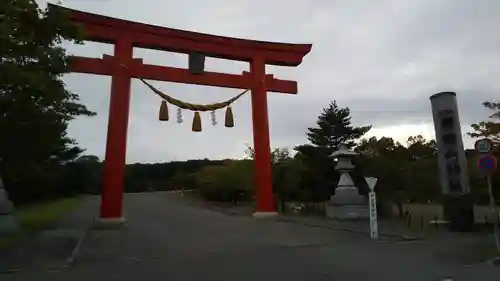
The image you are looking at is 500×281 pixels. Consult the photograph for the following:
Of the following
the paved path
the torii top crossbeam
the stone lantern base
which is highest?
the torii top crossbeam

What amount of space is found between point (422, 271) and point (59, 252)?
739 centimetres

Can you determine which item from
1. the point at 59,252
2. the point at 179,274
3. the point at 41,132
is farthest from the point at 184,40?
the point at 179,274

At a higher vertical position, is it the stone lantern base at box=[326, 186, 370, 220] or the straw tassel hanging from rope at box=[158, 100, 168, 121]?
the straw tassel hanging from rope at box=[158, 100, 168, 121]

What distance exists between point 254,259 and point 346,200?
435 inches

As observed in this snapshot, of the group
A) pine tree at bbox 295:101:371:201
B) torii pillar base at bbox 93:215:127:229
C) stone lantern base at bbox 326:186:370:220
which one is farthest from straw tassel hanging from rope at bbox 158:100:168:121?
pine tree at bbox 295:101:371:201

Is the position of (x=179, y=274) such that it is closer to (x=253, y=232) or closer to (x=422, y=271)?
(x=422, y=271)

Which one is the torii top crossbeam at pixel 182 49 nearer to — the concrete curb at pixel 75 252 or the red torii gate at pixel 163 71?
the red torii gate at pixel 163 71

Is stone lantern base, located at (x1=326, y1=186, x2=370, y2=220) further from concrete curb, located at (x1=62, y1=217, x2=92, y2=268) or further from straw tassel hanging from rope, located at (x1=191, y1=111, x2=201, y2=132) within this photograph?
concrete curb, located at (x1=62, y1=217, x2=92, y2=268)

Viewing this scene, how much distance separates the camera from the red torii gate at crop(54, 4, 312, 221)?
17.9 meters

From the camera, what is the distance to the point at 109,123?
59.8 feet

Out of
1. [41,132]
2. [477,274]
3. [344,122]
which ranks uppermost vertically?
[344,122]

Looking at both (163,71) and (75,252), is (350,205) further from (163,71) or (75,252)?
(75,252)

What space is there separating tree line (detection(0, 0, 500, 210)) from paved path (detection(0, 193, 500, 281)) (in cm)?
383

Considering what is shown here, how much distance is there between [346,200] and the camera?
68.2 feet
